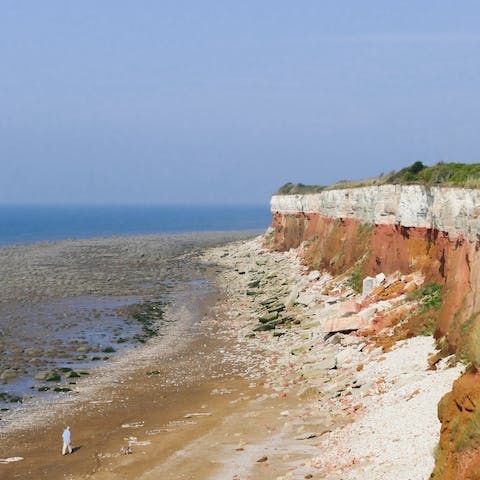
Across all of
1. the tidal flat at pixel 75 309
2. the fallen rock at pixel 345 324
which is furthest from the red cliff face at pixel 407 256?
the tidal flat at pixel 75 309

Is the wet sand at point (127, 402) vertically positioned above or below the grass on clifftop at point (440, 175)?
below

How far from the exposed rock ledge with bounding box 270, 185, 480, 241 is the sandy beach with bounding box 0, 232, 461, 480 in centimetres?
383

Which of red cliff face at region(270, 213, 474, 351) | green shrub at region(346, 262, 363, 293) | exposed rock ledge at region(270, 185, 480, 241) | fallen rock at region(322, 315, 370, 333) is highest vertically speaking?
exposed rock ledge at region(270, 185, 480, 241)

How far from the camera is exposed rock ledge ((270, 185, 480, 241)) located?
24.1 m

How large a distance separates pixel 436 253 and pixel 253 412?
11962mm

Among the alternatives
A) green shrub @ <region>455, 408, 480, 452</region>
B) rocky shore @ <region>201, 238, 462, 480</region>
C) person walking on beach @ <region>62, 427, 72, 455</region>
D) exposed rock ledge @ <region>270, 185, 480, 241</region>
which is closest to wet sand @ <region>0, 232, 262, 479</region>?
person walking on beach @ <region>62, 427, 72, 455</region>

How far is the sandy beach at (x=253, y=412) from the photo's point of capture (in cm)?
1705

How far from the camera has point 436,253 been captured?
29.8m

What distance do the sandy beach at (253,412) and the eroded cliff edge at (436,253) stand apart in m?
1.60

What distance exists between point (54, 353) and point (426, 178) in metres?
23.1

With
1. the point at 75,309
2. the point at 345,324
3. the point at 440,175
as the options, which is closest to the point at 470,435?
the point at 345,324

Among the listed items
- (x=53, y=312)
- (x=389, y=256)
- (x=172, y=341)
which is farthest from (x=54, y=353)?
(x=389, y=256)

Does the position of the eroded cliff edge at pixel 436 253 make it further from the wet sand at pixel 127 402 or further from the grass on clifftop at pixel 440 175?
the wet sand at pixel 127 402

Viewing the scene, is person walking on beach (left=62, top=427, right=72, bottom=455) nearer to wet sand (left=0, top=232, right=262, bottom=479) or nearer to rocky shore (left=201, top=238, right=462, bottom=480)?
wet sand (left=0, top=232, right=262, bottom=479)
